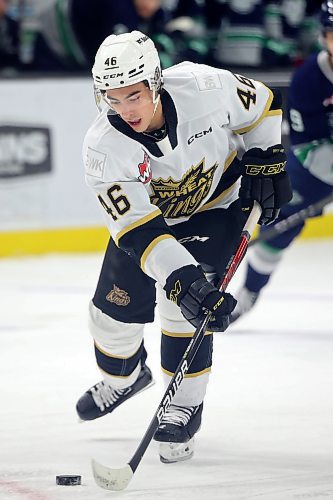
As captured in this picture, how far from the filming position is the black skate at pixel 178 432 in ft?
9.50

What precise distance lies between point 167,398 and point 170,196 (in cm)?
49

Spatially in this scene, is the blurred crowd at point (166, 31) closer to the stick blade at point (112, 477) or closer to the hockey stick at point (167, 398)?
the hockey stick at point (167, 398)

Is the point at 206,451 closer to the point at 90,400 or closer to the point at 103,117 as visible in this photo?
the point at 90,400

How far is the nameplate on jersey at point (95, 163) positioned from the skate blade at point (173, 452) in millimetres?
664

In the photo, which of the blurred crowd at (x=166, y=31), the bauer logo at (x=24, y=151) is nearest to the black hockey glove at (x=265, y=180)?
the bauer logo at (x=24, y=151)

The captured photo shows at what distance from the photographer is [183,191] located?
2.92 m

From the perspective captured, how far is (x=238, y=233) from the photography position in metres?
3.09

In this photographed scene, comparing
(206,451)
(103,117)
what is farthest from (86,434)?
(103,117)

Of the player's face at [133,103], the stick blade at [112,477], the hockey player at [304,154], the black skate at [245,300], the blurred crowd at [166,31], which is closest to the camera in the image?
the stick blade at [112,477]

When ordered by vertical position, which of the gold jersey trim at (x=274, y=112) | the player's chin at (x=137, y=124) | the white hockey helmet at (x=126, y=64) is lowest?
the gold jersey trim at (x=274, y=112)

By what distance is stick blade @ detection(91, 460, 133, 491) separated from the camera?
2.57 metres

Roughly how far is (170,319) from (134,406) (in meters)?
0.58

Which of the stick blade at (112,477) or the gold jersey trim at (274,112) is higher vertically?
the gold jersey trim at (274,112)

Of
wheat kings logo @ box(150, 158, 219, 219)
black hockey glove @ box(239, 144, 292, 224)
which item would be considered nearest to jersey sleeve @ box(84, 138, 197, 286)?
wheat kings logo @ box(150, 158, 219, 219)
